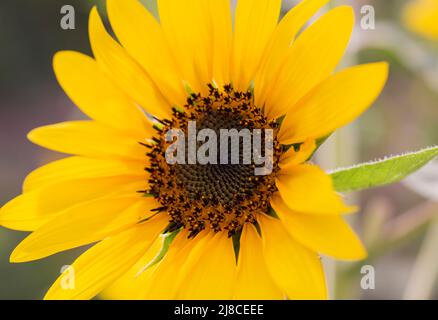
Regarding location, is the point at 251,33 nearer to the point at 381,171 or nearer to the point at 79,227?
the point at 381,171

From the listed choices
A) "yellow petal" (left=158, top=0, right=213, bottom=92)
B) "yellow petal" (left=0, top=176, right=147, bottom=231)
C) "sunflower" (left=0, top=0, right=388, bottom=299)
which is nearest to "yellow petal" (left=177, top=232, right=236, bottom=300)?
"sunflower" (left=0, top=0, right=388, bottom=299)

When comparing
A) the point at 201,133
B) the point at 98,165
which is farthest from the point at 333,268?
the point at 98,165

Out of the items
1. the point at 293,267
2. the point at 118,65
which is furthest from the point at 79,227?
the point at 293,267

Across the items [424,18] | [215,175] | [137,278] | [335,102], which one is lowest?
[137,278]

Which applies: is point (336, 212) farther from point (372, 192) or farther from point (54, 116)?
point (54, 116)

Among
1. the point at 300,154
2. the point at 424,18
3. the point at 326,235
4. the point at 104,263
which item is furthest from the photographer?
the point at 424,18

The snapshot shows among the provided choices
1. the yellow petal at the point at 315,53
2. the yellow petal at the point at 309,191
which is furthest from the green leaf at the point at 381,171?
the yellow petal at the point at 315,53

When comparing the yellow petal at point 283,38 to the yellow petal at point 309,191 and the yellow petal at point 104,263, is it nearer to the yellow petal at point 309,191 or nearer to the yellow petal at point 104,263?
the yellow petal at point 309,191
